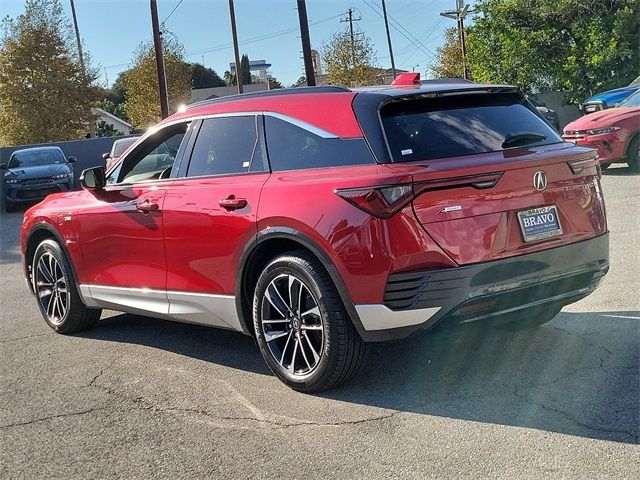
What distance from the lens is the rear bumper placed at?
12.3 feet

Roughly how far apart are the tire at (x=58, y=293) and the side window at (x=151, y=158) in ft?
2.94

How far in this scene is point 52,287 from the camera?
6.27 metres

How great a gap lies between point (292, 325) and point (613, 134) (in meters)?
10.3

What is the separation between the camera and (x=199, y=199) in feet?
15.4

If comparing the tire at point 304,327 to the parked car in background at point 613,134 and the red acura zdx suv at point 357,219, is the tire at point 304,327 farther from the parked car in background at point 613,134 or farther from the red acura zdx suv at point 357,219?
the parked car in background at point 613,134

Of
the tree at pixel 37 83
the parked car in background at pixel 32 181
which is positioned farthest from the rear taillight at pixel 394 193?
the tree at pixel 37 83

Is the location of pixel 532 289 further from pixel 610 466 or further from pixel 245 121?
pixel 245 121

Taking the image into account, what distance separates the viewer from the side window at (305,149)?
4039 mm

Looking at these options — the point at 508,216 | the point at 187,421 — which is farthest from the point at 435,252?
the point at 187,421

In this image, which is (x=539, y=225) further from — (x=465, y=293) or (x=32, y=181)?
(x=32, y=181)

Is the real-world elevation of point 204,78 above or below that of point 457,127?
above

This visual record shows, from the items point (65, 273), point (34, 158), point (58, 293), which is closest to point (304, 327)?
point (65, 273)

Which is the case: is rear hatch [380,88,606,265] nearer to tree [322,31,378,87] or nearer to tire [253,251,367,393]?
tire [253,251,367,393]

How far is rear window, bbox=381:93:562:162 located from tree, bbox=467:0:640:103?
2285 cm
